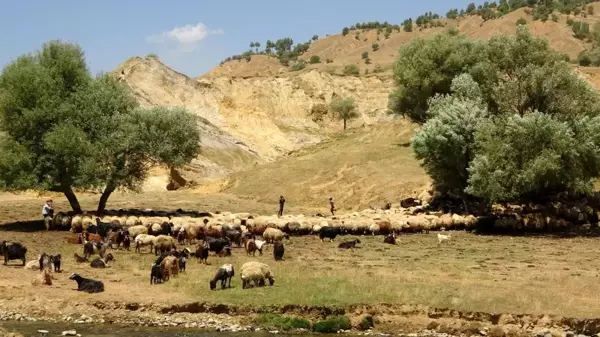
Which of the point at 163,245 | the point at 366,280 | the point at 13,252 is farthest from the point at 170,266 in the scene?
the point at 366,280

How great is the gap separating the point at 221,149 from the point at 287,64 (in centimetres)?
9703

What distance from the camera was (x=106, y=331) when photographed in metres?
18.3

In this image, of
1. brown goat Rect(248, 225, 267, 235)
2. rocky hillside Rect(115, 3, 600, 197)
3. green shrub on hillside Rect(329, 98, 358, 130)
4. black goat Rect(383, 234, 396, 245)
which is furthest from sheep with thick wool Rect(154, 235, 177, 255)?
green shrub on hillside Rect(329, 98, 358, 130)

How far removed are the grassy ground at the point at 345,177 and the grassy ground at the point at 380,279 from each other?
18946 millimetres

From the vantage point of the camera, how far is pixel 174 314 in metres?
19.7

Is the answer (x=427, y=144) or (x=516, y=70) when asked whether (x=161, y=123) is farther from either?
(x=516, y=70)

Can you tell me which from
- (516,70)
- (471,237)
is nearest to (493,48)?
(516,70)

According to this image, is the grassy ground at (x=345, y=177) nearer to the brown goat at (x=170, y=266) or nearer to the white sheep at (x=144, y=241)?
the white sheep at (x=144, y=241)

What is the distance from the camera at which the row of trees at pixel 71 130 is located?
35.4 metres

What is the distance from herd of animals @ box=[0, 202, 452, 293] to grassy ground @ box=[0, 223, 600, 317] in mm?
459

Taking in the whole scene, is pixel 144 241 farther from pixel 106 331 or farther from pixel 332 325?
pixel 332 325

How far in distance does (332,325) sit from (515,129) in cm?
2208

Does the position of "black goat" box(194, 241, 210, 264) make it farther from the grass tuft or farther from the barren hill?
the barren hill

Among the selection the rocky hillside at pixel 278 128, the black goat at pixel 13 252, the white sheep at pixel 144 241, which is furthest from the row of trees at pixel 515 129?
the black goat at pixel 13 252
